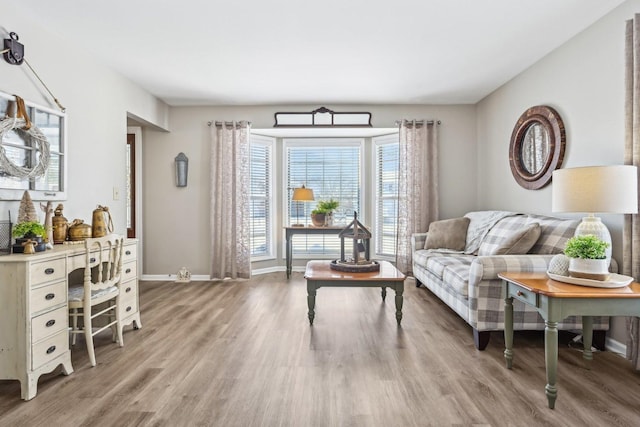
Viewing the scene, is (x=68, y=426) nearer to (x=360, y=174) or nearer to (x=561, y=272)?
(x=561, y=272)

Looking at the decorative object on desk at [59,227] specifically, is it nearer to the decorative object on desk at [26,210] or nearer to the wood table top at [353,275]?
the decorative object on desk at [26,210]

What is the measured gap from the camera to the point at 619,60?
2.78 meters

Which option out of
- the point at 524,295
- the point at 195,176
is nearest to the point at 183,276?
the point at 195,176

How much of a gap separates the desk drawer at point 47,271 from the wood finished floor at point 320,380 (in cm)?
64

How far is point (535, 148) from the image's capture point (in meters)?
3.92

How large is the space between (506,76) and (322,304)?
131 inches

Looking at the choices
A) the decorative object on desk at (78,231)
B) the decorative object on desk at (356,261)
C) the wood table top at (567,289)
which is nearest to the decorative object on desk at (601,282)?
the wood table top at (567,289)

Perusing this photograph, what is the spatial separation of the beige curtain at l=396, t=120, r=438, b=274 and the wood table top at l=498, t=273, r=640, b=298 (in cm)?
301

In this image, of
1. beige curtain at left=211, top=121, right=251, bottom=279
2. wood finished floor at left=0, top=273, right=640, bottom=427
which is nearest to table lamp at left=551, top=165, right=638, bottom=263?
wood finished floor at left=0, top=273, right=640, bottom=427

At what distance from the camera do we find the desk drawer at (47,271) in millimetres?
2164

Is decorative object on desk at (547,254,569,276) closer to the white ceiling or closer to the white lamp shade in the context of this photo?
the white lamp shade

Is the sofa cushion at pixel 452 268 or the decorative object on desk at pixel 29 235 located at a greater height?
the decorative object on desk at pixel 29 235

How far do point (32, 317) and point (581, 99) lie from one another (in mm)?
4317

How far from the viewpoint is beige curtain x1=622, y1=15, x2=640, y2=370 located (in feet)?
7.93
